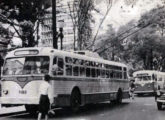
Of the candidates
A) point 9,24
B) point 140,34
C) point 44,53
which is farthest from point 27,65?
point 140,34

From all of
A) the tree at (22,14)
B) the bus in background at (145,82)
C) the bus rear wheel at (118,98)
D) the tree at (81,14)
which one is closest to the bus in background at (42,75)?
the bus rear wheel at (118,98)

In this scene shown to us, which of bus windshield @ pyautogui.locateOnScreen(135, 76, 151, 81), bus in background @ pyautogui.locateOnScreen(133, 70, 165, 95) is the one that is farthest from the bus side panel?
bus windshield @ pyautogui.locateOnScreen(135, 76, 151, 81)

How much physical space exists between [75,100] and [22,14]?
1214 centimetres

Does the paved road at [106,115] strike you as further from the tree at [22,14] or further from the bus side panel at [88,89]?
the tree at [22,14]

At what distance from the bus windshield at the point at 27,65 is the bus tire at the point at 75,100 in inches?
94.4

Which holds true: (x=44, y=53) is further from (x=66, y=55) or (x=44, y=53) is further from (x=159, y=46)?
(x=159, y=46)

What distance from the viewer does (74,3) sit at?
1250 inches

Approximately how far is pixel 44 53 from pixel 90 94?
4.88 metres

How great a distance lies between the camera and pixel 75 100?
19703mm

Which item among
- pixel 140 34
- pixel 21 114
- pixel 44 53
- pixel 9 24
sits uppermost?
pixel 140 34

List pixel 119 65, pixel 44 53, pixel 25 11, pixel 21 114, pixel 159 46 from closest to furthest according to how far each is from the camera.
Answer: pixel 44 53 → pixel 21 114 → pixel 119 65 → pixel 25 11 → pixel 159 46

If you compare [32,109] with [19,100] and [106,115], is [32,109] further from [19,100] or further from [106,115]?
[106,115]

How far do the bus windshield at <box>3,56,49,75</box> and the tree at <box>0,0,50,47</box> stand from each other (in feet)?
37.0

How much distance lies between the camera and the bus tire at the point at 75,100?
→ 759 inches
